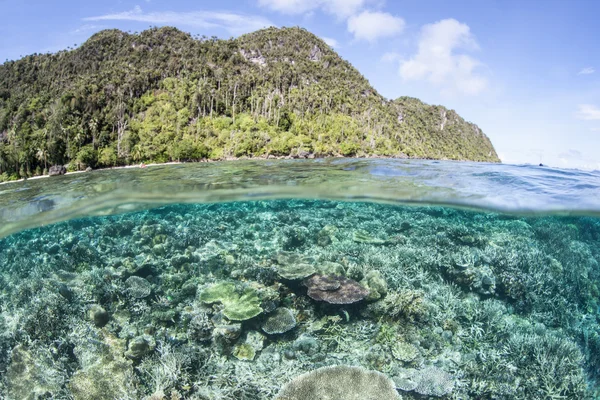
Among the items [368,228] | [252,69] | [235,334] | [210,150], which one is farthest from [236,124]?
[235,334]

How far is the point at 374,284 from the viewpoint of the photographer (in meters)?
8.29

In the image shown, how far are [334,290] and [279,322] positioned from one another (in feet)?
4.61

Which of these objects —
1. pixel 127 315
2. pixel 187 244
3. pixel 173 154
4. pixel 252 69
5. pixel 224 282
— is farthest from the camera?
pixel 252 69

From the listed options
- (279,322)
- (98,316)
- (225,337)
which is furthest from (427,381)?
(98,316)

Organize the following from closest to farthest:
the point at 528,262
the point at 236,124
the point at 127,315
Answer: the point at 127,315, the point at 528,262, the point at 236,124

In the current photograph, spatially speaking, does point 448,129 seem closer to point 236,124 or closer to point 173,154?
point 236,124

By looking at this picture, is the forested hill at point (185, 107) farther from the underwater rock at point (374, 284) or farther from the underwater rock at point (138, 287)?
the underwater rock at point (374, 284)

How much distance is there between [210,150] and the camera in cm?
6116

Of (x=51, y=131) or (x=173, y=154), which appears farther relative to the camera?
(x=173, y=154)

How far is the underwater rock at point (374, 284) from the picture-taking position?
8.01 meters

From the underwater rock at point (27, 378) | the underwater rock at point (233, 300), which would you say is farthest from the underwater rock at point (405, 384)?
the underwater rock at point (27, 378)

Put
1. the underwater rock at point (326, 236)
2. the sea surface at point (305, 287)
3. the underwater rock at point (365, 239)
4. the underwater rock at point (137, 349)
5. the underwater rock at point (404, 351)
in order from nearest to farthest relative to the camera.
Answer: the sea surface at point (305, 287), the underwater rock at point (137, 349), the underwater rock at point (404, 351), the underwater rock at point (326, 236), the underwater rock at point (365, 239)

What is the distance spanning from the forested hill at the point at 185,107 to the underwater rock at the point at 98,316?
4464 centimetres

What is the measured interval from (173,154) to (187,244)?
165ft
